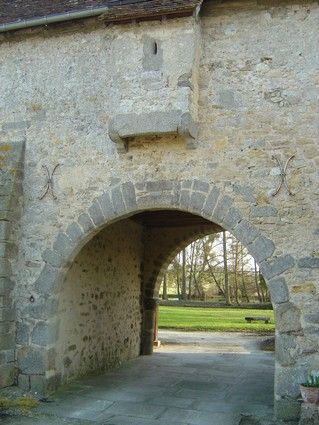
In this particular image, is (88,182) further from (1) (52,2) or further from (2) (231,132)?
(1) (52,2)

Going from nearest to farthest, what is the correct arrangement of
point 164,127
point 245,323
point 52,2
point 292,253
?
point 292,253 < point 164,127 < point 52,2 < point 245,323

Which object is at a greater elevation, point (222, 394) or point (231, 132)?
point (231, 132)

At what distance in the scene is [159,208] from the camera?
5.98m

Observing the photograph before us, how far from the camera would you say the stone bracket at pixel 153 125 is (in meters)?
5.70

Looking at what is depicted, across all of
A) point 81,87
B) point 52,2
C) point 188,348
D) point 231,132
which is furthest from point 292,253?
point 188,348

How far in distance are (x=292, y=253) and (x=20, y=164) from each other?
3651mm

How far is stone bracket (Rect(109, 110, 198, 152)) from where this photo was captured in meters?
5.70

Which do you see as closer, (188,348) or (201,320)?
(188,348)

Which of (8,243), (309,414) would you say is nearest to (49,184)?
(8,243)

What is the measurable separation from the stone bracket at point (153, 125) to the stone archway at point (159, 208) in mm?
573

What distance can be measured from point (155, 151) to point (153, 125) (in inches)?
15.1

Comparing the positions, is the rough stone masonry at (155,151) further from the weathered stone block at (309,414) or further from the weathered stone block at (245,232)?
the weathered stone block at (309,414)

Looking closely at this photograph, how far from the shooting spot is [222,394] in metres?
6.57

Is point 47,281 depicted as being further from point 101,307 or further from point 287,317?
point 287,317
